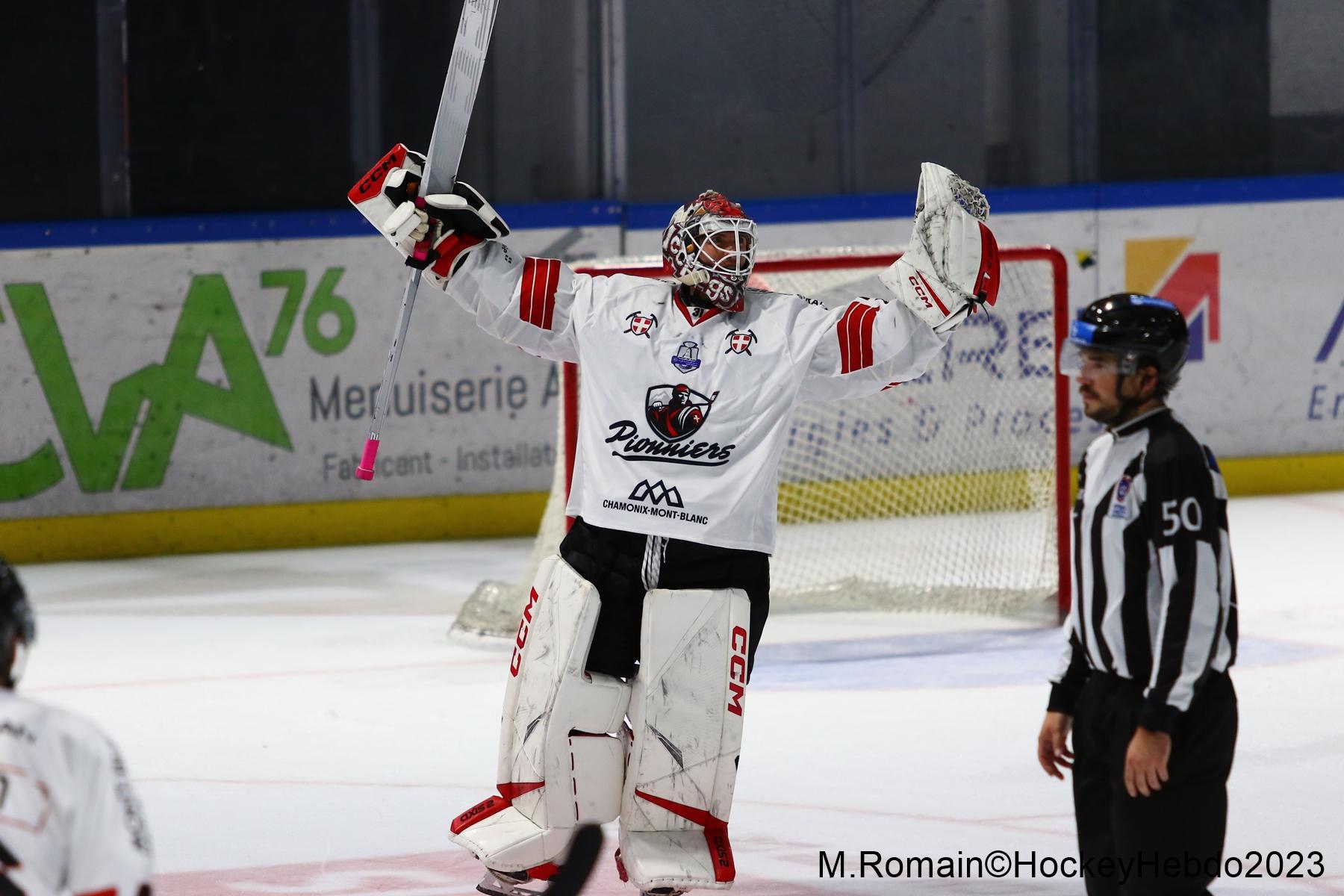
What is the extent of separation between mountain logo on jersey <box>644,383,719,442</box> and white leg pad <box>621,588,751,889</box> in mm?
256

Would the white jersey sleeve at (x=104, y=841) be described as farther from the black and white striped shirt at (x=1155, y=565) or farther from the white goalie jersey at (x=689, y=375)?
the white goalie jersey at (x=689, y=375)

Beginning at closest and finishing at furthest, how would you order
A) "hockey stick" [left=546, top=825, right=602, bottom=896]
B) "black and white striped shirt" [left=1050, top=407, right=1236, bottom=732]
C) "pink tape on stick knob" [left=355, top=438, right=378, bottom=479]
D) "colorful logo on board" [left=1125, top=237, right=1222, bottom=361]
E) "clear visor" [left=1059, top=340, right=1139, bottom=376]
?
"hockey stick" [left=546, top=825, right=602, bottom=896]
"black and white striped shirt" [left=1050, top=407, right=1236, bottom=732]
"clear visor" [left=1059, top=340, right=1139, bottom=376]
"pink tape on stick knob" [left=355, top=438, right=378, bottom=479]
"colorful logo on board" [left=1125, top=237, right=1222, bottom=361]

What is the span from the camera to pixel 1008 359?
675cm

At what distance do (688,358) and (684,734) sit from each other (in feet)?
1.96

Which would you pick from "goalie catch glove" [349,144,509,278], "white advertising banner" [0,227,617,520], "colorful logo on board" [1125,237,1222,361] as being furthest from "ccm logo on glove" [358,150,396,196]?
"colorful logo on board" [1125,237,1222,361]

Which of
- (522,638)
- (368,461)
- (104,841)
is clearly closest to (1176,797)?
(522,638)

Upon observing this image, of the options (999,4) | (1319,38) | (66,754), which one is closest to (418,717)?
(66,754)

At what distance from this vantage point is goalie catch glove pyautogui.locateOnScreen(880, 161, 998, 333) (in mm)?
3156

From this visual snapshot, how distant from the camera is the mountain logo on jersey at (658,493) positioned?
123 inches

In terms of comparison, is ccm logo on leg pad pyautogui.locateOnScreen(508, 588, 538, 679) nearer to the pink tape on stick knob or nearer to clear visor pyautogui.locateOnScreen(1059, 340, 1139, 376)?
the pink tape on stick knob

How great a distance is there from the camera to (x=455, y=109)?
336cm

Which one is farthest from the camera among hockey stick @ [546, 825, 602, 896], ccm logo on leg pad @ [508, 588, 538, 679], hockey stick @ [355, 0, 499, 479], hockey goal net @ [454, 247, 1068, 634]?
hockey goal net @ [454, 247, 1068, 634]

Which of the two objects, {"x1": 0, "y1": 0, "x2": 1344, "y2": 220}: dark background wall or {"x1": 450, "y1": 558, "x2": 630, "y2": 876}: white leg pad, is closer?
{"x1": 450, "y1": 558, "x2": 630, "y2": 876}: white leg pad

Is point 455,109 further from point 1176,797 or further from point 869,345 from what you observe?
point 1176,797
